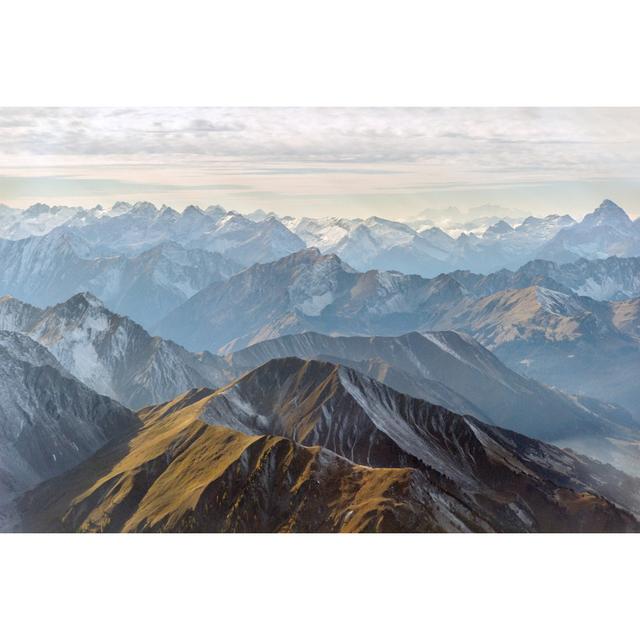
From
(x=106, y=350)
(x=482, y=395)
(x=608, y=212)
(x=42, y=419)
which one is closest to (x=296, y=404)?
(x=42, y=419)

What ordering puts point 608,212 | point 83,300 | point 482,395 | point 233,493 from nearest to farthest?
1. point 233,493
2. point 608,212
3. point 83,300
4. point 482,395

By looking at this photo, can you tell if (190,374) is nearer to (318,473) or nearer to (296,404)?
(296,404)

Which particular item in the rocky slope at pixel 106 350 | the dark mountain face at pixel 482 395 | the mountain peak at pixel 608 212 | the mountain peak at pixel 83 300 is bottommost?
the dark mountain face at pixel 482 395

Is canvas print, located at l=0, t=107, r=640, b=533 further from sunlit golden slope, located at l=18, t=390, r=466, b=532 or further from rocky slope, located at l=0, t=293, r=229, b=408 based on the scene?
rocky slope, located at l=0, t=293, r=229, b=408

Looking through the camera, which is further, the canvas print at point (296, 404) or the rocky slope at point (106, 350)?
the rocky slope at point (106, 350)

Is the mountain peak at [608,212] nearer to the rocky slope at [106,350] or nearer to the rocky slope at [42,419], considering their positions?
the rocky slope at [42,419]

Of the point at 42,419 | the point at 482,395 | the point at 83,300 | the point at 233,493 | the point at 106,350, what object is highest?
the point at 233,493

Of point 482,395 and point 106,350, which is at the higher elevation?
point 106,350

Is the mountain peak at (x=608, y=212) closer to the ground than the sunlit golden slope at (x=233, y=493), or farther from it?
farther from it

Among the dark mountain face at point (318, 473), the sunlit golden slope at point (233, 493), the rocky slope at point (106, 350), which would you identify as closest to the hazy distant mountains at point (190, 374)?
the rocky slope at point (106, 350)

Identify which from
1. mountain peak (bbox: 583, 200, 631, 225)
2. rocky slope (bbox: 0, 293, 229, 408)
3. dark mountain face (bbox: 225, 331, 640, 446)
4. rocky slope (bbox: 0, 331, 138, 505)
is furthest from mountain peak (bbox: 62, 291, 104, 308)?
mountain peak (bbox: 583, 200, 631, 225)
